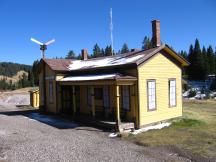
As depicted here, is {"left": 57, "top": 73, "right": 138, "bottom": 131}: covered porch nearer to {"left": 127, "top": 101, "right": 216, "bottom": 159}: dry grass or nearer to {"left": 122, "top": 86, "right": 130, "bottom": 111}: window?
{"left": 122, "top": 86, "right": 130, "bottom": 111}: window

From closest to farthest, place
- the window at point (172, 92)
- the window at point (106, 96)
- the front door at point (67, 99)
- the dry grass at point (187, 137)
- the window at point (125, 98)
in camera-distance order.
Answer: the dry grass at point (187, 137)
the window at point (125, 98)
the window at point (172, 92)
the window at point (106, 96)
the front door at point (67, 99)

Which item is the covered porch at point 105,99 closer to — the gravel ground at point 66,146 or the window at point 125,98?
the window at point 125,98

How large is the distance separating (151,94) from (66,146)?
21.4 ft

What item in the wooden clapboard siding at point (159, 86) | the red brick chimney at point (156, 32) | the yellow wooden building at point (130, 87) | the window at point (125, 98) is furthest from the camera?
the red brick chimney at point (156, 32)

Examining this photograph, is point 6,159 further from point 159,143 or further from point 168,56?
point 168,56

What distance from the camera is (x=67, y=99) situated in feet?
74.5

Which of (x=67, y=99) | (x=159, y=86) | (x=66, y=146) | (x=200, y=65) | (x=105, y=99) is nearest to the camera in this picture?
(x=66, y=146)

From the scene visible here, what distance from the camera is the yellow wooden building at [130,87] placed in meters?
16.4

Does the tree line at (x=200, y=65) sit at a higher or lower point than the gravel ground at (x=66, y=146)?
higher

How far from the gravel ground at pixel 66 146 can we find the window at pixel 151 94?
125 inches

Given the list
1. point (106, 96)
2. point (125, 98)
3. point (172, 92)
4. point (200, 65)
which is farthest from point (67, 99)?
point (200, 65)

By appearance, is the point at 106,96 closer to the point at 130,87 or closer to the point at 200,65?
the point at 130,87

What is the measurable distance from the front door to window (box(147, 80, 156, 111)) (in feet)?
23.9

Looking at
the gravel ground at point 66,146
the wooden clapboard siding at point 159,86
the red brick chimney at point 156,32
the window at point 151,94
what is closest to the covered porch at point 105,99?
the wooden clapboard siding at point 159,86
